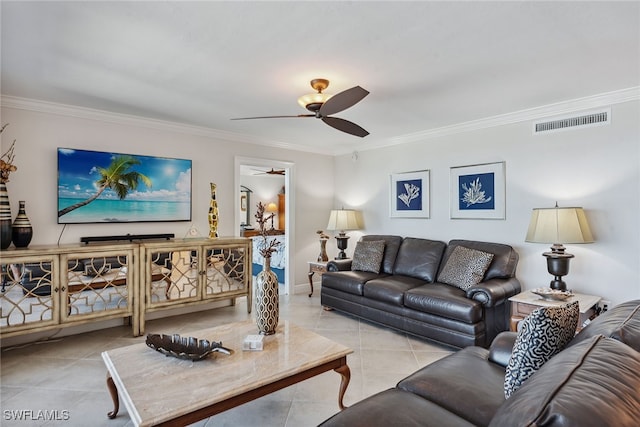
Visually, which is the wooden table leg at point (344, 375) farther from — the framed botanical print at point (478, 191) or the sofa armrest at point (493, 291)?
the framed botanical print at point (478, 191)

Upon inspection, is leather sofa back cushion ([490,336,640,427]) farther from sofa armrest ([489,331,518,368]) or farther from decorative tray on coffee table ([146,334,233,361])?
decorative tray on coffee table ([146,334,233,361])

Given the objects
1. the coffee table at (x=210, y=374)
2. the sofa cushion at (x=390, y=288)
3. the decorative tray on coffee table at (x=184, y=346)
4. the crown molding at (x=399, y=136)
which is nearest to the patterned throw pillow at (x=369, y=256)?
the sofa cushion at (x=390, y=288)

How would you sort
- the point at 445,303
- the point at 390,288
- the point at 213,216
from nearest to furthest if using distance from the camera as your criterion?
the point at 445,303 → the point at 390,288 → the point at 213,216

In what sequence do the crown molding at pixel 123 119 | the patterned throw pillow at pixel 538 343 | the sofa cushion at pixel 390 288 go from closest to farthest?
the patterned throw pillow at pixel 538 343 < the crown molding at pixel 123 119 < the sofa cushion at pixel 390 288

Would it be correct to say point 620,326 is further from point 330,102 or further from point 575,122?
Answer: point 575,122

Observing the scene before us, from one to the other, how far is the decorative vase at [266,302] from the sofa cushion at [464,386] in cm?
97

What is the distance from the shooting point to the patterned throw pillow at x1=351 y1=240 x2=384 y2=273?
438 cm

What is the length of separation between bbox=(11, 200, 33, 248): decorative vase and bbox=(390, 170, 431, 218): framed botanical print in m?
4.10

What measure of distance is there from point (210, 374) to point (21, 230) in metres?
2.45

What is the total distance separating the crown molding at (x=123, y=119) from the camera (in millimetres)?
3184

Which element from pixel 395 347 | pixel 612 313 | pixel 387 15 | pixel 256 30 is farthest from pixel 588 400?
pixel 395 347

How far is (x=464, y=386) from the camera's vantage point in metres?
1.59

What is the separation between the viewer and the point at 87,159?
3492mm

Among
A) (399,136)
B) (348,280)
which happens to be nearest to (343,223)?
(348,280)
